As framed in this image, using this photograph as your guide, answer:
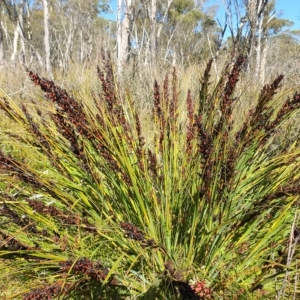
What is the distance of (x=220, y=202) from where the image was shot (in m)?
1.48

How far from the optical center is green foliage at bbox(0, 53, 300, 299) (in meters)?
1.33

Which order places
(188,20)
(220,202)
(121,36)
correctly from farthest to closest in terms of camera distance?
(188,20) → (121,36) → (220,202)

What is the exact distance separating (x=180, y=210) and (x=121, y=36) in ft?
23.6

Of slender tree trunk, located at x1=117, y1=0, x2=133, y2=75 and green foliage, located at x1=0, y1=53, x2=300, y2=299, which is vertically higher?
slender tree trunk, located at x1=117, y1=0, x2=133, y2=75

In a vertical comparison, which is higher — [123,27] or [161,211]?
[123,27]

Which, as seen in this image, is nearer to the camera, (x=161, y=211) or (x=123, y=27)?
(x=161, y=211)

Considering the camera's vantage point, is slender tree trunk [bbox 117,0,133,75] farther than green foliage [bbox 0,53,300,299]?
Yes

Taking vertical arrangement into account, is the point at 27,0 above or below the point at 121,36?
above

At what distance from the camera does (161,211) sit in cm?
164

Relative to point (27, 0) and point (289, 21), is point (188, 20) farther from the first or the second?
point (27, 0)

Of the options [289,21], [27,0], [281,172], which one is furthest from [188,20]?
[281,172]

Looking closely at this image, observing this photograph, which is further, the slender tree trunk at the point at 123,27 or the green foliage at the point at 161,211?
the slender tree trunk at the point at 123,27

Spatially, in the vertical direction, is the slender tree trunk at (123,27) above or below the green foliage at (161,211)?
above

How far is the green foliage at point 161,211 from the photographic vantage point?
4.37 feet
